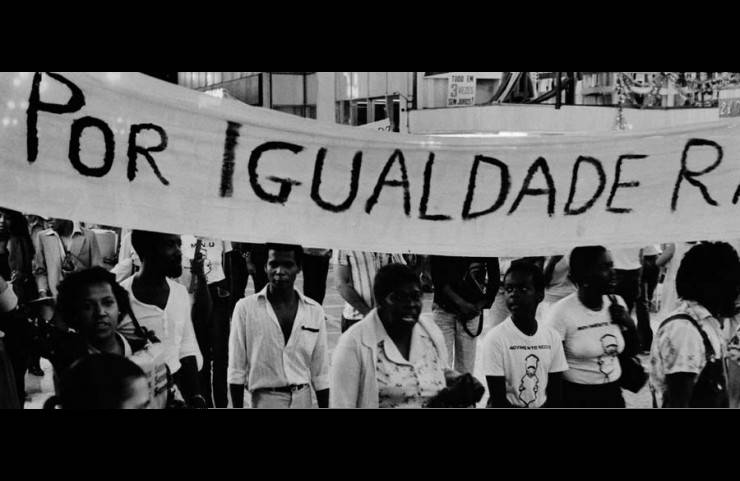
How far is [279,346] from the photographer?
14.9 ft


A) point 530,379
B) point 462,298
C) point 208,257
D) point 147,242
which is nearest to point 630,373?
point 530,379

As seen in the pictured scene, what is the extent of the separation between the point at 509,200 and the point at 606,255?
2.79ft

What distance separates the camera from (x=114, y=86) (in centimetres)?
371

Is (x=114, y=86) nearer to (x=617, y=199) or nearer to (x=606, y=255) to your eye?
(x=617, y=199)

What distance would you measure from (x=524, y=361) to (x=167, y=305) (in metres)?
1.77

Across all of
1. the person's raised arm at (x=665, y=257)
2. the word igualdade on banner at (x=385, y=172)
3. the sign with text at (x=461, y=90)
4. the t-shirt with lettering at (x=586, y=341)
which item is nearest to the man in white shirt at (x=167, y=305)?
the word igualdade on banner at (x=385, y=172)

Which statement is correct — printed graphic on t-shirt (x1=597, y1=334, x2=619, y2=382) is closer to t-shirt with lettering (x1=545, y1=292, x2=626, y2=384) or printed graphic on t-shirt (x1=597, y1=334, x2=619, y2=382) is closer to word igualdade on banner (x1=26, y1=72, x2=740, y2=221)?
t-shirt with lettering (x1=545, y1=292, x2=626, y2=384)

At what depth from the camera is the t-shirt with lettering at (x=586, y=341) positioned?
4.66 meters

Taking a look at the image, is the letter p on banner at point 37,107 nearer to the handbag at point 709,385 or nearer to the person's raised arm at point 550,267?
the person's raised arm at point 550,267

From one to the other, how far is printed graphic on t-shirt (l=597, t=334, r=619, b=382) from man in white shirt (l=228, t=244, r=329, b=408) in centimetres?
137

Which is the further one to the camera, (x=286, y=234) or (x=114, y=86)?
(x=286, y=234)

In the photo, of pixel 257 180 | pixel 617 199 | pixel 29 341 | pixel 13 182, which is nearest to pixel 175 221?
pixel 257 180
